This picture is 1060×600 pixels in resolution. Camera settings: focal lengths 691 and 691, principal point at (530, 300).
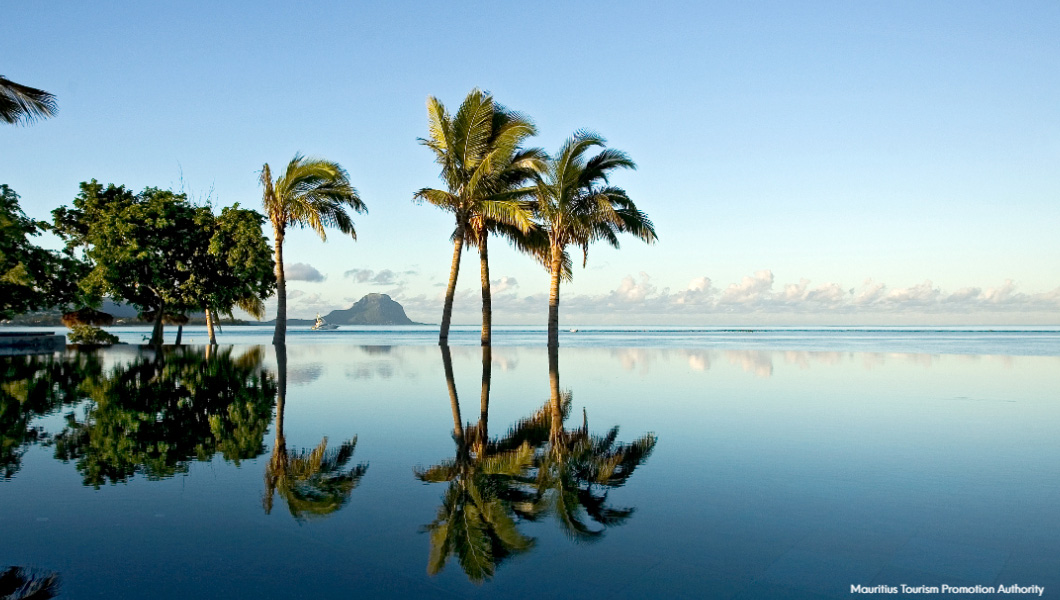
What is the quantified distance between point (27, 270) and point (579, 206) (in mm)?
20164

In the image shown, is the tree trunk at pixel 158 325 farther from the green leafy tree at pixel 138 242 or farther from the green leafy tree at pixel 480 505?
the green leafy tree at pixel 480 505

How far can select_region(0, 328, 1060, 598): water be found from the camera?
3.11 meters

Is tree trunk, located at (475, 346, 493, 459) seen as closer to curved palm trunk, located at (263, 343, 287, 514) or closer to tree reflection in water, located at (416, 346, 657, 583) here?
tree reflection in water, located at (416, 346, 657, 583)

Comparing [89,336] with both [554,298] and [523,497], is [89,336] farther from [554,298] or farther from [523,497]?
[523,497]

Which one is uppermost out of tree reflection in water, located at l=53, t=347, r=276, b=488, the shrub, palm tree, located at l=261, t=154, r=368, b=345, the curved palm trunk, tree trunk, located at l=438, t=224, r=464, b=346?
palm tree, located at l=261, t=154, r=368, b=345

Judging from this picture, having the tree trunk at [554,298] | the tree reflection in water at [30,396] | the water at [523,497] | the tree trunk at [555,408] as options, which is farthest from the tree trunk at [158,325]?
the water at [523,497]

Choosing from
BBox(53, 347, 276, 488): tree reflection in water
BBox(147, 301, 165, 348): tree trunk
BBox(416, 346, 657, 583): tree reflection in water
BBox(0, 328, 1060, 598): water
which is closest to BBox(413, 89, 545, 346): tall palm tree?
A: BBox(147, 301, 165, 348): tree trunk

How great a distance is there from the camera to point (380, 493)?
458 centimetres

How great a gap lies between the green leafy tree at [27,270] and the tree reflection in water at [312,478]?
76.5 ft

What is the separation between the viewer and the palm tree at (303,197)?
1120 inches

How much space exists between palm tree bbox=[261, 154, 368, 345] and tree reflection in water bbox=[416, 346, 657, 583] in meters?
23.2

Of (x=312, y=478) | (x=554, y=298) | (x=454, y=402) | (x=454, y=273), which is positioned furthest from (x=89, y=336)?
(x=312, y=478)

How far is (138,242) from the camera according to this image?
88.3 ft

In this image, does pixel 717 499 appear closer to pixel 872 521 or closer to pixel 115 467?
pixel 872 521
